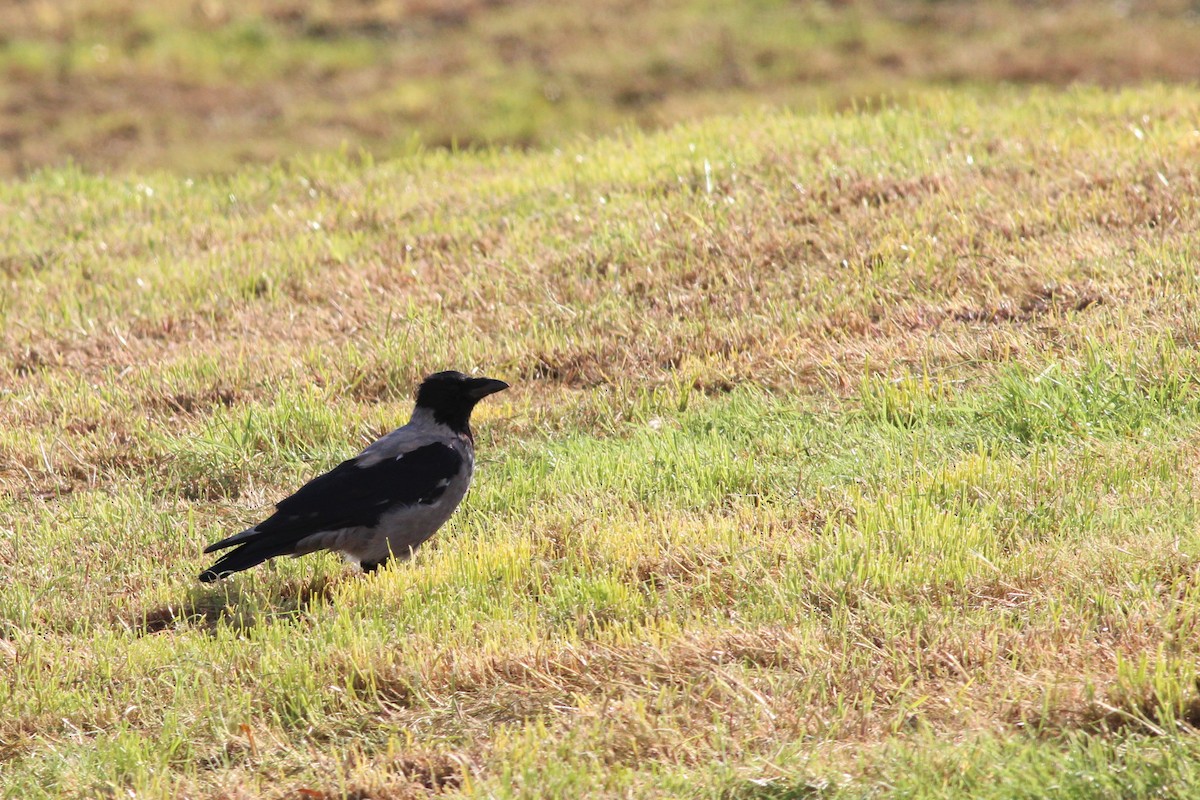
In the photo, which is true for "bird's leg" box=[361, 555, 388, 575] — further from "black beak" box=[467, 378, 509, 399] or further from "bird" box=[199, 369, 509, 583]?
"black beak" box=[467, 378, 509, 399]

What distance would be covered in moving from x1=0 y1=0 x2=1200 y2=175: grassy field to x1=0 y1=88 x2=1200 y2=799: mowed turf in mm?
4868

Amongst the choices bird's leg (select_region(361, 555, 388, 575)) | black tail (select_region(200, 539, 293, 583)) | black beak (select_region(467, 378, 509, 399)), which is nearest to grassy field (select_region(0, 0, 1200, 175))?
black beak (select_region(467, 378, 509, 399))

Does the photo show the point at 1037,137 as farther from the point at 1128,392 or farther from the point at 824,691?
the point at 824,691

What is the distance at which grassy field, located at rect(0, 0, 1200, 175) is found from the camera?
17.2 metres

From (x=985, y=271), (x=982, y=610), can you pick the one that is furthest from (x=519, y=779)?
(x=985, y=271)

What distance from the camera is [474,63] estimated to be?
2047 centimetres

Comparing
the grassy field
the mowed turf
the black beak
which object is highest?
the grassy field

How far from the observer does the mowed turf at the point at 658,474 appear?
4.34 meters

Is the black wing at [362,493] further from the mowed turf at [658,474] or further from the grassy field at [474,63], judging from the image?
the grassy field at [474,63]

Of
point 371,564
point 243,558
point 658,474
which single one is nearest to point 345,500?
point 371,564

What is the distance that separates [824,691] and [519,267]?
581 centimetres

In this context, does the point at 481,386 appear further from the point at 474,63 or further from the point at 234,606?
the point at 474,63

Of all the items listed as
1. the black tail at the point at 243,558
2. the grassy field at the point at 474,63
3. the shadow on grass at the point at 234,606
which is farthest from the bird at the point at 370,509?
the grassy field at the point at 474,63

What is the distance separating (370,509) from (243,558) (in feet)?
1.88
